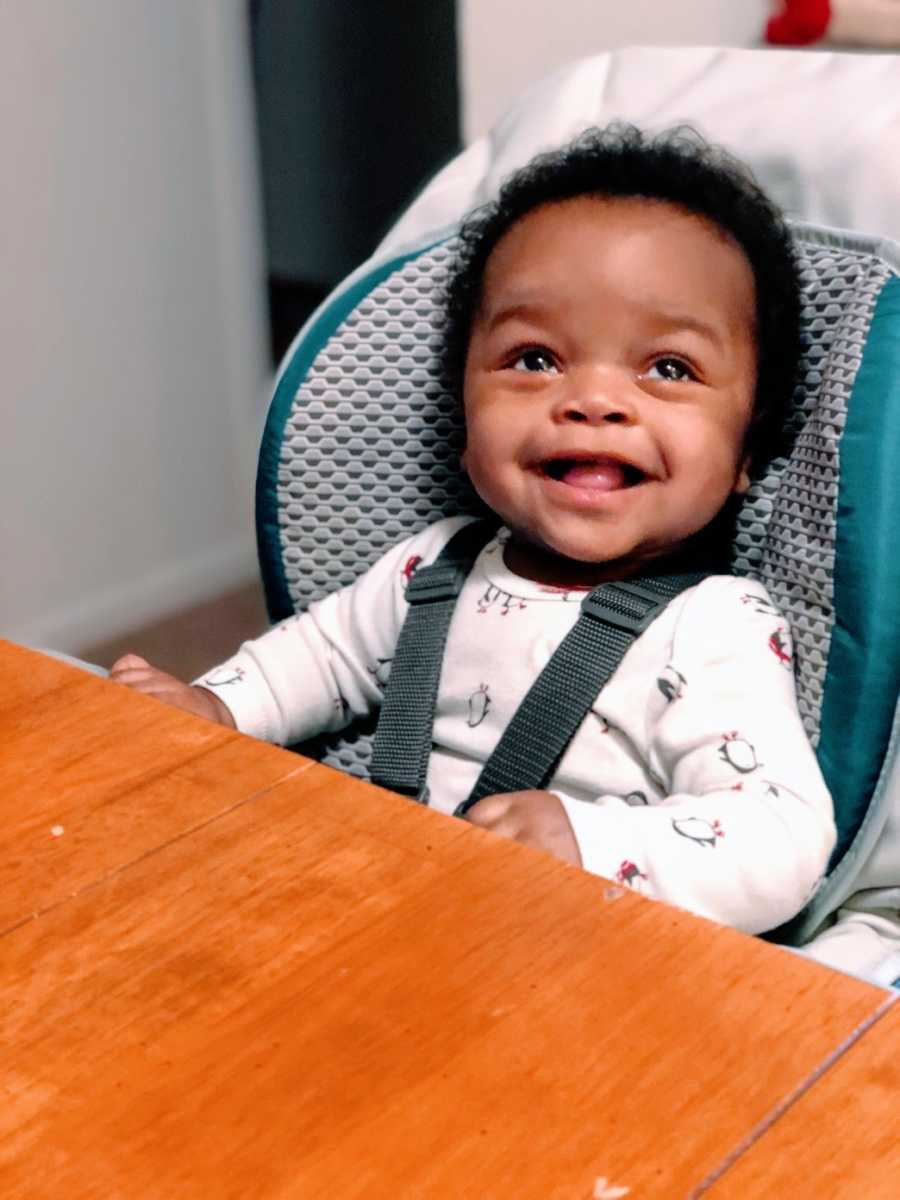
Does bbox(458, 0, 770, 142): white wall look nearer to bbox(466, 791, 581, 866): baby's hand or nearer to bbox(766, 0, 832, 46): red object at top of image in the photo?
bbox(766, 0, 832, 46): red object at top of image

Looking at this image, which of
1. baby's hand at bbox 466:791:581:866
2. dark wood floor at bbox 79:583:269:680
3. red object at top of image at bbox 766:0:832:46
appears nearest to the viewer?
baby's hand at bbox 466:791:581:866

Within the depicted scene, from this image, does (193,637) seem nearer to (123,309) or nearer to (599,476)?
(123,309)

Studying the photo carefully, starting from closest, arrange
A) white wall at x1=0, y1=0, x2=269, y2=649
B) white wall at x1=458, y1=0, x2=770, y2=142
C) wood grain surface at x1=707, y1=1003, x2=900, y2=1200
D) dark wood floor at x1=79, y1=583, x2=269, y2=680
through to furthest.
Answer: wood grain surface at x1=707, y1=1003, x2=900, y2=1200
white wall at x1=458, y1=0, x2=770, y2=142
white wall at x1=0, y1=0, x2=269, y2=649
dark wood floor at x1=79, y1=583, x2=269, y2=680

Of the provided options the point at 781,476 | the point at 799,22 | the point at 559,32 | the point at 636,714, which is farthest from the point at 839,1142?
the point at 559,32

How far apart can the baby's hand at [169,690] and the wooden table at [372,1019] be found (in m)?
0.41

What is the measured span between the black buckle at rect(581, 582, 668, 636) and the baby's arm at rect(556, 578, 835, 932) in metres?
0.02

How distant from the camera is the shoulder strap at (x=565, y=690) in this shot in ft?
3.19

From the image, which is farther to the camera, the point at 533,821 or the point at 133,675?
the point at 133,675

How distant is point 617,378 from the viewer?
101 cm

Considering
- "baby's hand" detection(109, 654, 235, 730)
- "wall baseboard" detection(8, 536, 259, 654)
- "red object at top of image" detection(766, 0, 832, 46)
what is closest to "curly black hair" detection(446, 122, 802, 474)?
"baby's hand" detection(109, 654, 235, 730)

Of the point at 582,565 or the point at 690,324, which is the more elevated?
the point at 690,324

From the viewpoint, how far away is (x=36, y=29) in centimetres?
212

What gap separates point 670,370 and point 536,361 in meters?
0.10

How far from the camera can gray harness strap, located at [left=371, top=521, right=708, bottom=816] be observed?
0.98 m
